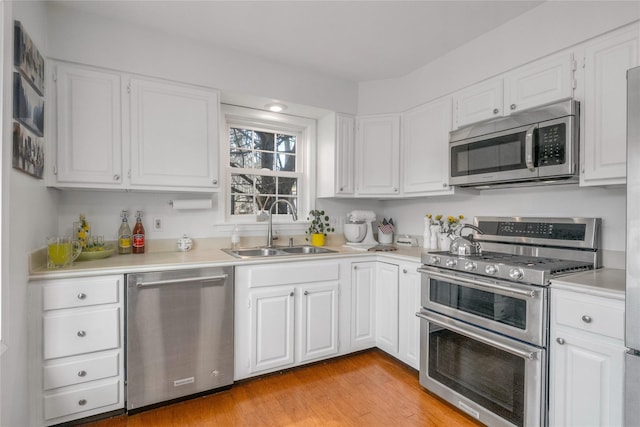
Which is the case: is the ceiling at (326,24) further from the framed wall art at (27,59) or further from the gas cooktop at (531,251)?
the gas cooktop at (531,251)

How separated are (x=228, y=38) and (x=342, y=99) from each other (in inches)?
44.7

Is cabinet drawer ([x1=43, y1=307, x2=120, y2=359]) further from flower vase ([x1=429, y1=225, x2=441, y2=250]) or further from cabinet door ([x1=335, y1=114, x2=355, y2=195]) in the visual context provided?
flower vase ([x1=429, y1=225, x2=441, y2=250])

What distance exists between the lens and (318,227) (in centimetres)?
316

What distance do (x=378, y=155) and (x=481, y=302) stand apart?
1.62 m

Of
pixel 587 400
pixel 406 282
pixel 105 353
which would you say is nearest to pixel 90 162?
pixel 105 353

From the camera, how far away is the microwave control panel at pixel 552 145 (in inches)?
72.2

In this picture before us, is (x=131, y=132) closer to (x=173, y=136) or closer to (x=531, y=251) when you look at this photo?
(x=173, y=136)

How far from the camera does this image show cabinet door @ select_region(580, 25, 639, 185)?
5.35ft

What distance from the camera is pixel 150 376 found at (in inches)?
76.1

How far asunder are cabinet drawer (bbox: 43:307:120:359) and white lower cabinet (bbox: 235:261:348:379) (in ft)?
2.35

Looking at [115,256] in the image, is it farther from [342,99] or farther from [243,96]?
[342,99]

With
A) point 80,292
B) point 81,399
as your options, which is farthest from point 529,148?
point 81,399

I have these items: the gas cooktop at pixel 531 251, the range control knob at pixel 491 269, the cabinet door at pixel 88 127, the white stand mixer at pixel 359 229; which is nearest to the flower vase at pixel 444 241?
the gas cooktop at pixel 531 251

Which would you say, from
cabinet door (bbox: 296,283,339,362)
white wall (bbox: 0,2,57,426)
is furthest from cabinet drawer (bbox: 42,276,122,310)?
cabinet door (bbox: 296,283,339,362)
